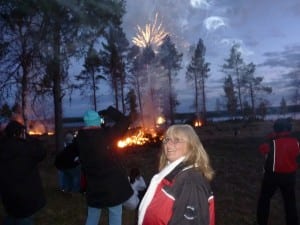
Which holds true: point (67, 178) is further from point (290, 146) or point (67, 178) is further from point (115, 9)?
point (115, 9)

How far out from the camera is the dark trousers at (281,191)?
24.4ft

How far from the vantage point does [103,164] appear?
17.4 feet

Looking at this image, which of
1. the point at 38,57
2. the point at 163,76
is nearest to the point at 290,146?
the point at 38,57

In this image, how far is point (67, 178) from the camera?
10664 millimetres

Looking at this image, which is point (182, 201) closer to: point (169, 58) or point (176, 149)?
point (176, 149)

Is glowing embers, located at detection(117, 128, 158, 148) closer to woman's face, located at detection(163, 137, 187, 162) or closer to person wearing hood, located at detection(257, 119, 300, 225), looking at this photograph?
person wearing hood, located at detection(257, 119, 300, 225)

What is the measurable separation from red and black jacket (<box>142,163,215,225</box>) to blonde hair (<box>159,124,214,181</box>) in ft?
0.22

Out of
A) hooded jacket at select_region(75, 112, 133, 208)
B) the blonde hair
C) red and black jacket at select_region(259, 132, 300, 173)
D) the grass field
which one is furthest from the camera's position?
the grass field

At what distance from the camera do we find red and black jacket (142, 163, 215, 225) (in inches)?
115

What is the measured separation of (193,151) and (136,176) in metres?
6.79

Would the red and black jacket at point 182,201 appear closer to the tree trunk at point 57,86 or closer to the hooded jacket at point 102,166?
the hooded jacket at point 102,166

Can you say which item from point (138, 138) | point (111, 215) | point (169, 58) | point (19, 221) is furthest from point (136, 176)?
point (169, 58)

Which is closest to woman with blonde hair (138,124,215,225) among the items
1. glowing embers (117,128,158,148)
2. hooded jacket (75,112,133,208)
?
hooded jacket (75,112,133,208)

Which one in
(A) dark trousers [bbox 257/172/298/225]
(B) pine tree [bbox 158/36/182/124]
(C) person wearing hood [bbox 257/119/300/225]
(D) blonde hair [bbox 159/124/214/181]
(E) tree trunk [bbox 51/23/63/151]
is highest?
(B) pine tree [bbox 158/36/182/124]
